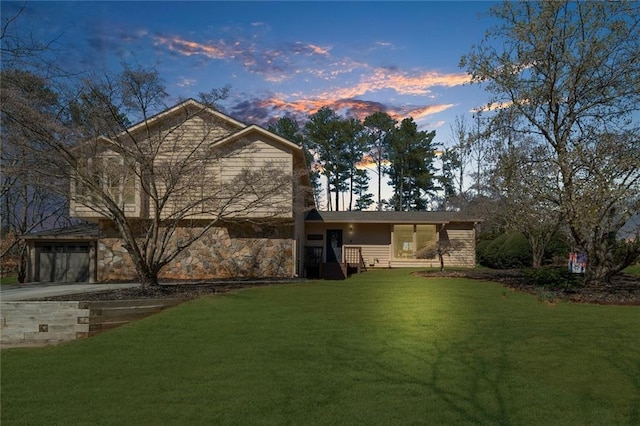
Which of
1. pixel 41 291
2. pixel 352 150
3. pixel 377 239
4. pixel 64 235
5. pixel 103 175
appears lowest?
pixel 41 291

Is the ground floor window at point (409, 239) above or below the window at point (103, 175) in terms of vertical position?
below

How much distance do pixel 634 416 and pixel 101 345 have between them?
809cm

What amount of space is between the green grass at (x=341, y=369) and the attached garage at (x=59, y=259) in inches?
439

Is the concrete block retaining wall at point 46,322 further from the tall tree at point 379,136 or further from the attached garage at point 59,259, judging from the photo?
the tall tree at point 379,136

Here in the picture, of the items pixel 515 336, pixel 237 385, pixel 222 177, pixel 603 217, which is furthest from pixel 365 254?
pixel 237 385

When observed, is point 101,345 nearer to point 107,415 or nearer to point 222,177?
point 107,415

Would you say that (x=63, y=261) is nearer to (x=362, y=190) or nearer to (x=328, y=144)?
(x=328, y=144)

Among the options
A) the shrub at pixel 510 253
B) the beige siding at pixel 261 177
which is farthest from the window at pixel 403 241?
the beige siding at pixel 261 177

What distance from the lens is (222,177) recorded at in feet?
59.8

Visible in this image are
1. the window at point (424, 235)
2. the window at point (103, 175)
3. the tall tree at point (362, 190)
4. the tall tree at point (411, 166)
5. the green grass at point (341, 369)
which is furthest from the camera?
the tall tree at point (362, 190)

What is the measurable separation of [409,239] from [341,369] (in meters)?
20.9

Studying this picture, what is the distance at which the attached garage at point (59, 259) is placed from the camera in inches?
783

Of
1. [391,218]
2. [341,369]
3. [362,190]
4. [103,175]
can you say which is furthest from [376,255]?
[362,190]

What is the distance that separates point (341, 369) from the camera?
6.68m
